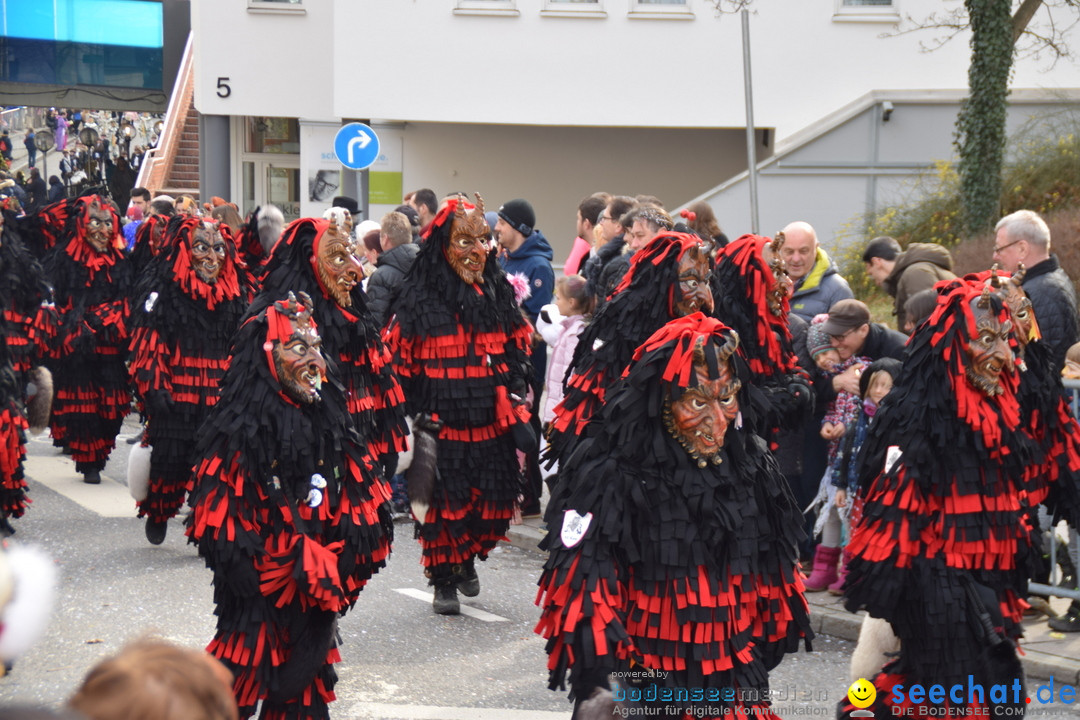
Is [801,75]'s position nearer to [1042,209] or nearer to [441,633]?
[1042,209]

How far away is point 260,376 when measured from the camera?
4.89 meters

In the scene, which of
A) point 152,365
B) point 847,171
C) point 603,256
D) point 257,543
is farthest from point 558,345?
point 847,171

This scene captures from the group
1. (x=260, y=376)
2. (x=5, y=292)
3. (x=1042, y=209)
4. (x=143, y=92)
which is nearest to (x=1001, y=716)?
(x=260, y=376)

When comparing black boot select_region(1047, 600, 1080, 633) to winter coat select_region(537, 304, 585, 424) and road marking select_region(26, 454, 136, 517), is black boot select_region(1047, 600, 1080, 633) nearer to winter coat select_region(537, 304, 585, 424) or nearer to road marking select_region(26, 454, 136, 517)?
winter coat select_region(537, 304, 585, 424)

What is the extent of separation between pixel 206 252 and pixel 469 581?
9.29ft

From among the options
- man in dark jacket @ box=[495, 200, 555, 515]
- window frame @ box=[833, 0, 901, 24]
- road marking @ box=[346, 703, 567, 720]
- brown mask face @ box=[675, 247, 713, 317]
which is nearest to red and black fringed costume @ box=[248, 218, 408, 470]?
road marking @ box=[346, 703, 567, 720]

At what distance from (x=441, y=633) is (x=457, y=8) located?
49.4 ft

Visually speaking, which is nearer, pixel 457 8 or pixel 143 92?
pixel 457 8

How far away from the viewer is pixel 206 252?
8273 mm

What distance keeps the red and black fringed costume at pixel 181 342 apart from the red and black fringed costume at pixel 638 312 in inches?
125

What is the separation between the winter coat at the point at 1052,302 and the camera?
6.96 meters

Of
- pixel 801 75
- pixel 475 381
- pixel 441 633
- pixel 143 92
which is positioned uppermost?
pixel 143 92

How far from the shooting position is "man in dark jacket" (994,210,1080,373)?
274 inches

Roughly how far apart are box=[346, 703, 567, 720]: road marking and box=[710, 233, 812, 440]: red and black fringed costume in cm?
179
